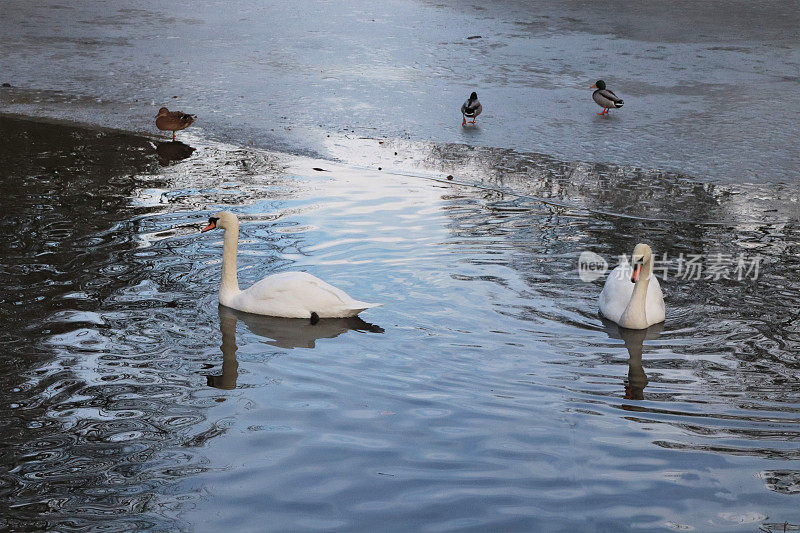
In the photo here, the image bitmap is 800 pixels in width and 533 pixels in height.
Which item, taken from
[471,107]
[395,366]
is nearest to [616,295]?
[395,366]

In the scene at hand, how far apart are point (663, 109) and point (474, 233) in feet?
17.5

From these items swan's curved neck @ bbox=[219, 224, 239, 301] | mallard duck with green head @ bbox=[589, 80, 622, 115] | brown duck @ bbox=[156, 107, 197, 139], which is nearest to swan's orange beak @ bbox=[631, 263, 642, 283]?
swan's curved neck @ bbox=[219, 224, 239, 301]

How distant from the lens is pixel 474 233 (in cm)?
809

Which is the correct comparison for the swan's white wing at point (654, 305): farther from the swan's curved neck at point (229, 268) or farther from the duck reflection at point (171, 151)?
the duck reflection at point (171, 151)

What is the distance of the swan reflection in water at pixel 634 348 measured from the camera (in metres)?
5.30

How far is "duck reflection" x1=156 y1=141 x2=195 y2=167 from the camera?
1046 cm

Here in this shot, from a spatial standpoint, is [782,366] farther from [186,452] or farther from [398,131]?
[398,131]

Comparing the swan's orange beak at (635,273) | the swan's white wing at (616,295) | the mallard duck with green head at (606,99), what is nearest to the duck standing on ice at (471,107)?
the mallard duck with green head at (606,99)

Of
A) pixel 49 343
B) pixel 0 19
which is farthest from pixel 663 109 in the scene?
pixel 0 19

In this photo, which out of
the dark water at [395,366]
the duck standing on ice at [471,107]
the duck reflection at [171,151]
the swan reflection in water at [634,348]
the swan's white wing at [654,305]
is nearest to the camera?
the dark water at [395,366]

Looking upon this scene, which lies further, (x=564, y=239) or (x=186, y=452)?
(x=564, y=239)

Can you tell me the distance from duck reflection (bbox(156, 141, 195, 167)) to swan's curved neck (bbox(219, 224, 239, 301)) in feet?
12.7

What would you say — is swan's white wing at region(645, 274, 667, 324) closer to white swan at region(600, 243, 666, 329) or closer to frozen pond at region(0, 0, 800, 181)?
white swan at region(600, 243, 666, 329)

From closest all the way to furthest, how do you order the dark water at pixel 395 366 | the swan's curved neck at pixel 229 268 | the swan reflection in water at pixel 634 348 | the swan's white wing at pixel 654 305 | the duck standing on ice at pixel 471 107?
the dark water at pixel 395 366 < the swan reflection in water at pixel 634 348 < the swan's white wing at pixel 654 305 < the swan's curved neck at pixel 229 268 < the duck standing on ice at pixel 471 107
